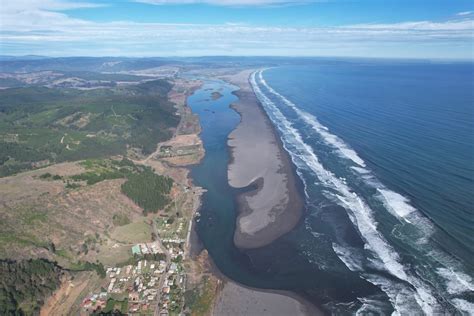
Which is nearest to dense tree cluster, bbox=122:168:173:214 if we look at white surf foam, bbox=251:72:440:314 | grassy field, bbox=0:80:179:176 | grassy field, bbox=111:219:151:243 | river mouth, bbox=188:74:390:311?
grassy field, bbox=111:219:151:243

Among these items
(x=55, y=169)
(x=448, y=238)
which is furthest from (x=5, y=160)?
(x=448, y=238)

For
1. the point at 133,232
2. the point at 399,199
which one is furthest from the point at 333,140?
the point at 133,232

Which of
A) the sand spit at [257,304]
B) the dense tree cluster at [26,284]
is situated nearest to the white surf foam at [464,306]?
the sand spit at [257,304]

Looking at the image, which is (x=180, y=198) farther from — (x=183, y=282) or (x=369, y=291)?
(x=369, y=291)

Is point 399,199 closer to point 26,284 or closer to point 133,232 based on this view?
point 133,232

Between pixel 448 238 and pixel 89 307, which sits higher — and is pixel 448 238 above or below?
above
